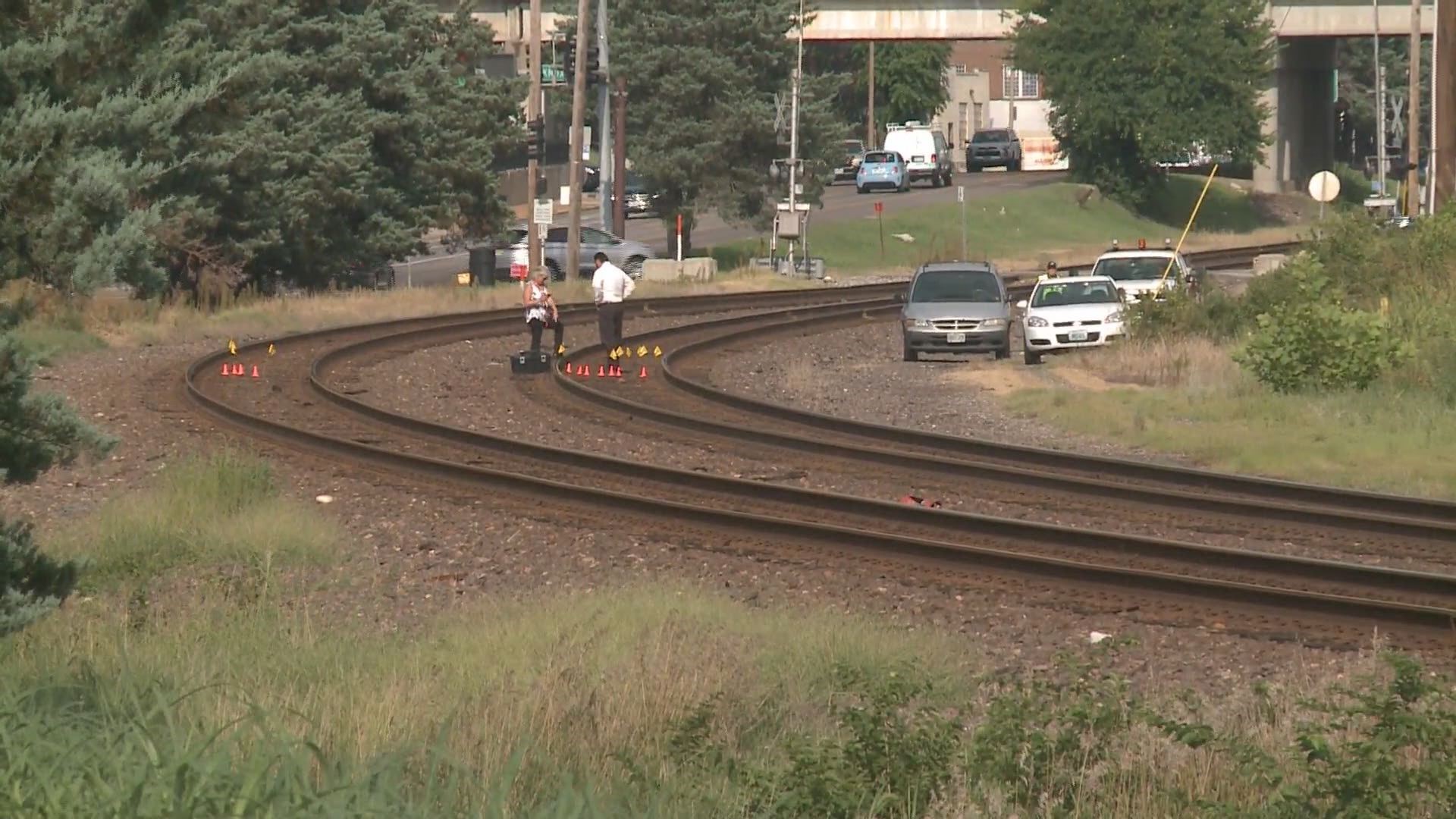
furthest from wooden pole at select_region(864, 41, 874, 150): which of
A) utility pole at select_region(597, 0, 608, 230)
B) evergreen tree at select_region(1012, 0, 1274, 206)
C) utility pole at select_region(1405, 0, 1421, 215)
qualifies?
utility pole at select_region(1405, 0, 1421, 215)

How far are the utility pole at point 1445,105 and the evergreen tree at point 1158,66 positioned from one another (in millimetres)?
41690

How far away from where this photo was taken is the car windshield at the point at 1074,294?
30953mm

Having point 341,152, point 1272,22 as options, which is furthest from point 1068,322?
point 1272,22

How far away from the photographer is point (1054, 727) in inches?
344

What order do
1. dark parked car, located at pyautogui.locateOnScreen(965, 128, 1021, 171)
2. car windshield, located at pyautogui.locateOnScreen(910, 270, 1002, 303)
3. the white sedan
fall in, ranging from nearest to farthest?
the white sedan
car windshield, located at pyautogui.locateOnScreen(910, 270, 1002, 303)
dark parked car, located at pyautogui.locateOnScreen(965, 128, 1021, 171)

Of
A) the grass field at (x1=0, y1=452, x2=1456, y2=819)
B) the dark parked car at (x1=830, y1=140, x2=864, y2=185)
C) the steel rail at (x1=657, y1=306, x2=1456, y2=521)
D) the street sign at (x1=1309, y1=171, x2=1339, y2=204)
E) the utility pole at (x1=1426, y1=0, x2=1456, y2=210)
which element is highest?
the dark parked car at (x1=830, y1=140, x2=864, y2=185)

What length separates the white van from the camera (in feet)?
294

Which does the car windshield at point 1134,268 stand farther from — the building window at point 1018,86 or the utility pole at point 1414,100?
the building window at point 1018,86

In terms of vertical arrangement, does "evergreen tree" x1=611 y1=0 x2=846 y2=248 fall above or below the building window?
below

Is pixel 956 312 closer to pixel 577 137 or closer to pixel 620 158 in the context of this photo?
pixel 577 137

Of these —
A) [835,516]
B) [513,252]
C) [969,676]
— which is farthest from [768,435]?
[513,252]

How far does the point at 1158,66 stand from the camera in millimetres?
74062

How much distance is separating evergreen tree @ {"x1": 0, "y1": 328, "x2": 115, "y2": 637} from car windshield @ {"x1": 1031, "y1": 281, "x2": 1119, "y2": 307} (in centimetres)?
2411

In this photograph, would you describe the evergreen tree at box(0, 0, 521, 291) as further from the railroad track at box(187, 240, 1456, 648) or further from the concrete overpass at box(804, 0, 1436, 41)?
the concrete overpass at box(804, 0, 1436, 41)
